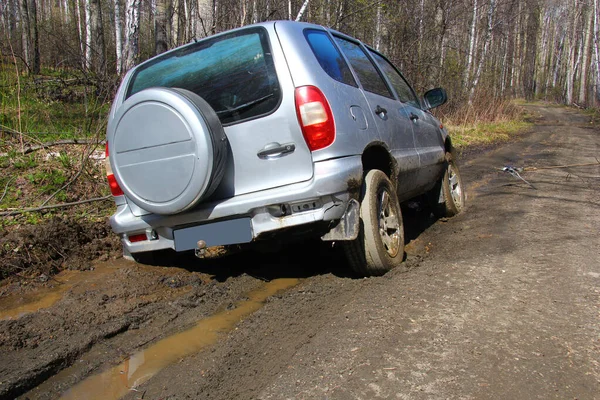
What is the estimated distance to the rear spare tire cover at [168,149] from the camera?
277 cm

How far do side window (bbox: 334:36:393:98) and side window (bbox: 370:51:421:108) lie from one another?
32 centimetres

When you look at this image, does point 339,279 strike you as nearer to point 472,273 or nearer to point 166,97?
point 472,273

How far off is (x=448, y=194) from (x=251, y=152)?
2.97 meters

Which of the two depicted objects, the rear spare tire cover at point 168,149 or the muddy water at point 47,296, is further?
the muddy water at point 47,296

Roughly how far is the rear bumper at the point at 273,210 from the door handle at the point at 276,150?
190 mm

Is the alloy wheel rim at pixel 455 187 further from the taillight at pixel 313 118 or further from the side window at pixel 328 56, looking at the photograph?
the taillight at pixel 313 118

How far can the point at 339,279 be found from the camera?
342 centimetres

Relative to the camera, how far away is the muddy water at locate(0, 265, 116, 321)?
3.25m

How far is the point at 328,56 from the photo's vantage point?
131 inches

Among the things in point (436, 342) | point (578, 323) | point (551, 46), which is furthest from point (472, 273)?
point (551, 46)

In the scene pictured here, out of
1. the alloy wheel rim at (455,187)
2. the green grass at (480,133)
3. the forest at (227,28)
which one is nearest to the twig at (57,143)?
the forest at (227,28)

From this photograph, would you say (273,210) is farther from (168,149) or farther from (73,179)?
(73,179)

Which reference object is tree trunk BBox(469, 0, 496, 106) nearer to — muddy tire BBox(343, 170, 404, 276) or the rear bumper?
muddy tire BBox(343, 170, 404, 276)

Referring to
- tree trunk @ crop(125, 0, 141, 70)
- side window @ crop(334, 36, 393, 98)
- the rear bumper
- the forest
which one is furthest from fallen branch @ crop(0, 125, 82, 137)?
side window @ crop(334, 36, 393, 98)
